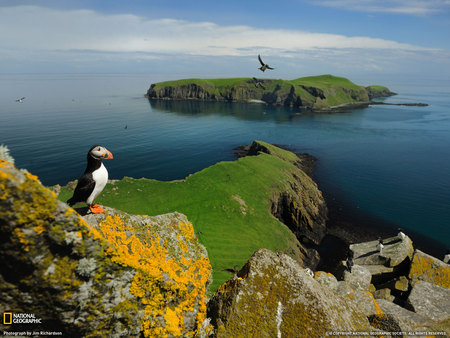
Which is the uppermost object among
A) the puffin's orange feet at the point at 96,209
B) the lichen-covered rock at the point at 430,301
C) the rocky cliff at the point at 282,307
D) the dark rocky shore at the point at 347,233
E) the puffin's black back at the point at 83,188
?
the puffin's black back at the point at 83,188

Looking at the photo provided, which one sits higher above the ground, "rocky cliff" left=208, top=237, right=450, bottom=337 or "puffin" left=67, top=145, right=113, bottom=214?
"puffin" left=67, top=145, right=113, bottom=214

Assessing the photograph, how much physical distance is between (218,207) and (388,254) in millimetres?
21717

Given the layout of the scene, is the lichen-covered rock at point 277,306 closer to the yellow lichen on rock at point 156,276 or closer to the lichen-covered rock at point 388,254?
the yellow lichen on rock at point 156,276

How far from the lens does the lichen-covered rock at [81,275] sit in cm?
494

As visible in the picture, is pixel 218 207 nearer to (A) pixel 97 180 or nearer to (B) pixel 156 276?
(A) pixel 97 180

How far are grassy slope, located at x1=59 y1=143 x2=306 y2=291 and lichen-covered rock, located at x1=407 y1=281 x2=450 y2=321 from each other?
50.0 ft

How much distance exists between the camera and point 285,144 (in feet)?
354

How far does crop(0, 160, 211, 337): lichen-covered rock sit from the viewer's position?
16.2 ft

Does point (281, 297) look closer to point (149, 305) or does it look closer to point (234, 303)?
point (234, 303)

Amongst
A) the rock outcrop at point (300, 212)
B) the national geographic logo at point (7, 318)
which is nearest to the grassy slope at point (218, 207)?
the rock outcrop at point (300, 212)

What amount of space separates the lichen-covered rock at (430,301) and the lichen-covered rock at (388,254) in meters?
8.75

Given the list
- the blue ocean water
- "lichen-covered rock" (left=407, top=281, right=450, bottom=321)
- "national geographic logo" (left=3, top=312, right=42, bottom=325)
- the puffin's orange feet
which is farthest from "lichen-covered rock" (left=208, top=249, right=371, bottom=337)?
the blue ocean water

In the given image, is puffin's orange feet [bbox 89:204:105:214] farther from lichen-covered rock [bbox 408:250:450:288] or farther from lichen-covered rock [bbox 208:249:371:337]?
lichen-covered rock [bbox 408:250:450:288]

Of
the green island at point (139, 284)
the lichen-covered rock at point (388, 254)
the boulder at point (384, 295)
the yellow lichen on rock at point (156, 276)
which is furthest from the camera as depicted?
the lichen-covered rock at point (388, 254)
